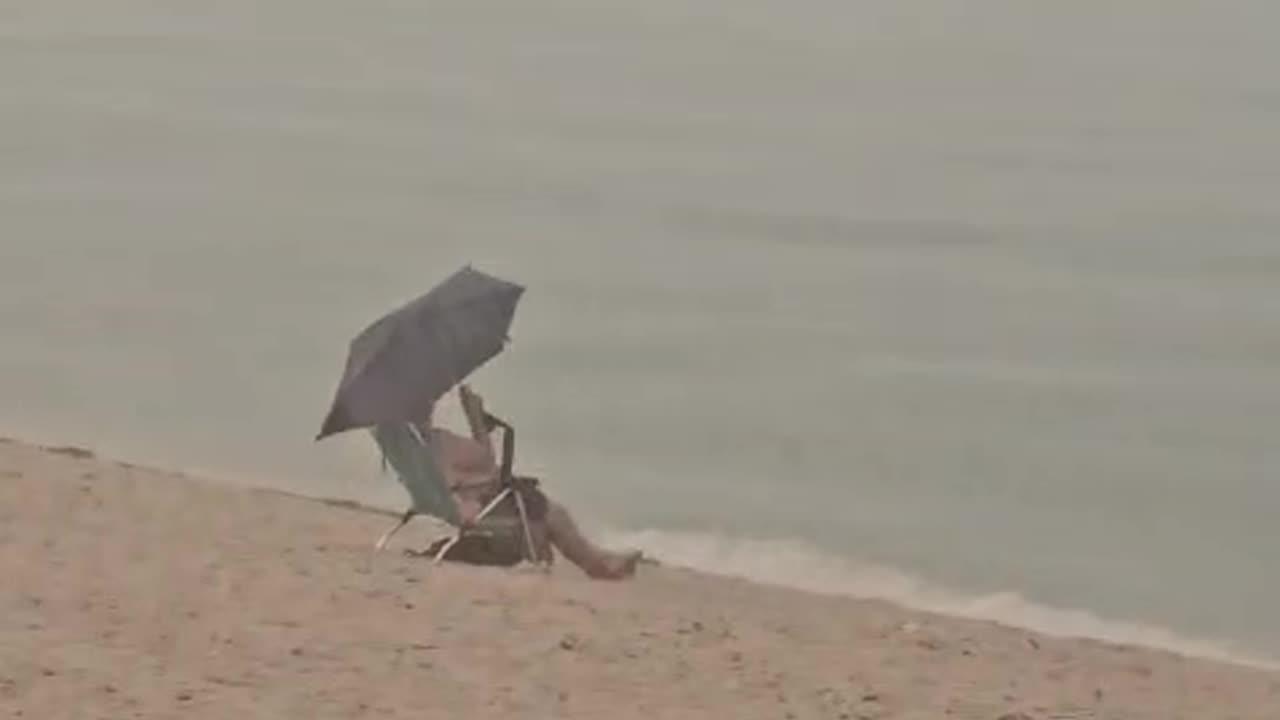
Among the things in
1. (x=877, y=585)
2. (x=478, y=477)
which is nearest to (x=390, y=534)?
(x=478, y=477)

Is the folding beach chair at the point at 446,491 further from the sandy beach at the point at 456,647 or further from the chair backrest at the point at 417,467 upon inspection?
the sandy beach at the point at 456,647

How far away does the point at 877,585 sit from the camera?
849 centimetres

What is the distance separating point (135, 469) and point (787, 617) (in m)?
2.61

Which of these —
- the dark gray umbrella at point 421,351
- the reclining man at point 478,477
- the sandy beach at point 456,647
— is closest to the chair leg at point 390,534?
the sandy beach at point 456,647

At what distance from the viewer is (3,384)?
11344 millimetres

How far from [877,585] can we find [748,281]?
211 inches

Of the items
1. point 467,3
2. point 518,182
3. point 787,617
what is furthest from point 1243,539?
point 467,3

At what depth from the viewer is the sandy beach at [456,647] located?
599 cm

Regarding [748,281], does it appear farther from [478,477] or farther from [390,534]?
[478,477]

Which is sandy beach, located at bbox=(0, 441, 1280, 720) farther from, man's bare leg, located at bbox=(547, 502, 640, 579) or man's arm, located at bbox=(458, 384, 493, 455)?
man's arm, located at bbox=(458, 384, 493, 455)

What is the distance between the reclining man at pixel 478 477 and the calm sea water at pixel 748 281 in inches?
47.0

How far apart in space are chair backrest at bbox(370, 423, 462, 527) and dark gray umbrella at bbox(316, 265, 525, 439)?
36 millimetres

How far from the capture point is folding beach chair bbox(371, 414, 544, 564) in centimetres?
709

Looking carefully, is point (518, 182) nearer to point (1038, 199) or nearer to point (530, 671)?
point (1038, 199)
